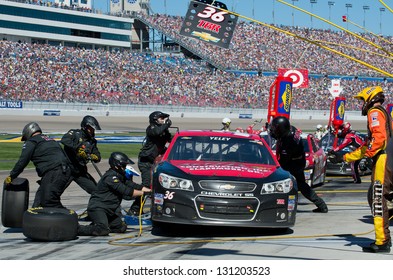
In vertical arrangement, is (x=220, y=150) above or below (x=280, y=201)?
above

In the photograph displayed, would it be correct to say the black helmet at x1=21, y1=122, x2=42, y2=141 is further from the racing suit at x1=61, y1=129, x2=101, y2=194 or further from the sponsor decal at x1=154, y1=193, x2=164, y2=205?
the sponsor decal at x1=154, y1=193, x2=164, y2=205

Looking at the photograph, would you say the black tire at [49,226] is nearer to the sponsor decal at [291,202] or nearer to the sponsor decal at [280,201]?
the sponsor decal at [280,201]

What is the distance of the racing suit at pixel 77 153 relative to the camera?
10.9m

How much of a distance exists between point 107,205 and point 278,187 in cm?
228

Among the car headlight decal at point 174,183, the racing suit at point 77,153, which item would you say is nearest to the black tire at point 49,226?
the car headlight decal at point 174,183

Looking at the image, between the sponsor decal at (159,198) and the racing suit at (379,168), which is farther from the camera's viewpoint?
the sponsor decal at (159,198)

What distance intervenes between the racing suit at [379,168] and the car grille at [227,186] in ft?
5.53

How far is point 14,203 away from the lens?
33.4 ft

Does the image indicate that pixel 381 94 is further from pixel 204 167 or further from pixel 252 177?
pixel 204 167

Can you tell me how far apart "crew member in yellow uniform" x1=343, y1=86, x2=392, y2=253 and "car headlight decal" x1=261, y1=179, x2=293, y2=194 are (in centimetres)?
148

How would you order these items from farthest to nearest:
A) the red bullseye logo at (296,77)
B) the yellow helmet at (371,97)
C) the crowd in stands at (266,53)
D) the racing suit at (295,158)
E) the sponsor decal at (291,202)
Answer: the crowd in stands at (266,53)
the red bullseye logo at (296,77)
the racing suit at (295,158)
the sponsor decal at (291,202)
the yellow helmet at (371,97)

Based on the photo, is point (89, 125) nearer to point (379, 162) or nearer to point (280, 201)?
point (280, 201)

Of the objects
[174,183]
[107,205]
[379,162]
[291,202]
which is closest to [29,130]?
[107,205]

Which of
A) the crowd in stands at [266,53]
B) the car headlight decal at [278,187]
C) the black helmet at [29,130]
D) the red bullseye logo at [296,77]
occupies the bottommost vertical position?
the car headlight decal at [278,187]
